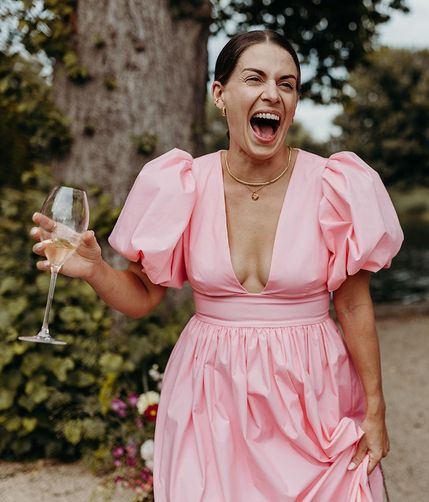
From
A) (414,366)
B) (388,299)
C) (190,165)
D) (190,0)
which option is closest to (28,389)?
(190,165)

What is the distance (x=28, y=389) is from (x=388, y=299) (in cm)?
829

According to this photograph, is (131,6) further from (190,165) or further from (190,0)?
(190,165)

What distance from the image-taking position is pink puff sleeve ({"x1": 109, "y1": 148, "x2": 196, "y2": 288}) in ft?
7.03

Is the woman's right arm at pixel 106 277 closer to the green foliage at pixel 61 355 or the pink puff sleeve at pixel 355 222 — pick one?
the pink puff sleeve at pixel 355 222

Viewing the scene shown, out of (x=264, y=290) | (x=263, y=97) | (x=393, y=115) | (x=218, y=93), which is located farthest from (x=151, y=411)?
(x=393, y=115)

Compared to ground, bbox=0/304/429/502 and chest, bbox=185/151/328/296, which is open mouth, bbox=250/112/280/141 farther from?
ground, bbox=0/304/429/502

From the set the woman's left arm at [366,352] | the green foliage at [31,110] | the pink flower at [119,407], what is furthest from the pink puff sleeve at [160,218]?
the green foliage at [31,110]

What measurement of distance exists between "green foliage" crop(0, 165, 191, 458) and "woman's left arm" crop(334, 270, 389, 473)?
1.81m

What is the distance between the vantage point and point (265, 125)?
2137 mm

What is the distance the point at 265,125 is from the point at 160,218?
1.46 ft

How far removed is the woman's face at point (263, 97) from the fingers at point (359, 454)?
37.6 inches

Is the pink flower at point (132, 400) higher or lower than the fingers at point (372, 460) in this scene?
lower

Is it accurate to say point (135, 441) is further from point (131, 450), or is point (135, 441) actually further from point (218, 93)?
point (218, 93)

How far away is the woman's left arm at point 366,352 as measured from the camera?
215 cm
